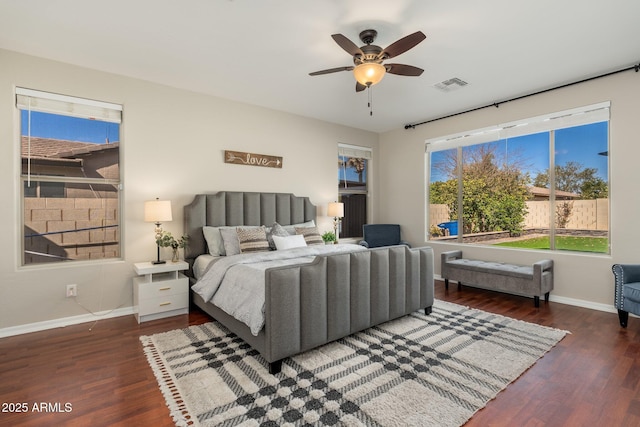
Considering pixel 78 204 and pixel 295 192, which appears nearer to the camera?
pixel 78 204

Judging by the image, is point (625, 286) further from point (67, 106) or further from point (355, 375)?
point (67, 106)

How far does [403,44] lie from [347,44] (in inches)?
18.2

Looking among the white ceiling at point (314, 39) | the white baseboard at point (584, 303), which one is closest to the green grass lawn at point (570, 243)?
the white baseboard at point (584, 303)

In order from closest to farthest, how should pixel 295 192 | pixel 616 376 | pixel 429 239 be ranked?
pixel 616 376, pixel 295 192, pixel 429 239

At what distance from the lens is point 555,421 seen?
72.2 inches

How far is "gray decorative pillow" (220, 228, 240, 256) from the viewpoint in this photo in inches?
153

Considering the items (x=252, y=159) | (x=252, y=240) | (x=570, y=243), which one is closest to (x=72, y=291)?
(x=252, y=240)

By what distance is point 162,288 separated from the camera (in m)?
3.49

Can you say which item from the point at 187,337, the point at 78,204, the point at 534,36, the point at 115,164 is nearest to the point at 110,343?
the point at 187,337

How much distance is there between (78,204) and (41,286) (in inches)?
37.4

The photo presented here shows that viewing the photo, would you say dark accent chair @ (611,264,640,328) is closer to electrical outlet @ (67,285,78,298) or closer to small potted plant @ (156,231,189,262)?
small potted plant @ (156,231,189,262)

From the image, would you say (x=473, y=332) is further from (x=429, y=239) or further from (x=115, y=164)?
(x=115, y=164)

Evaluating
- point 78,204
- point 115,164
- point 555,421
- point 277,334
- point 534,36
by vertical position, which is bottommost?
point 555,421

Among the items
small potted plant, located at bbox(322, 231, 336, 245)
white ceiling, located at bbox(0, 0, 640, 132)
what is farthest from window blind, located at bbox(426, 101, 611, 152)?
small potted plant, located at bbox(322, 231, 336, 245)
